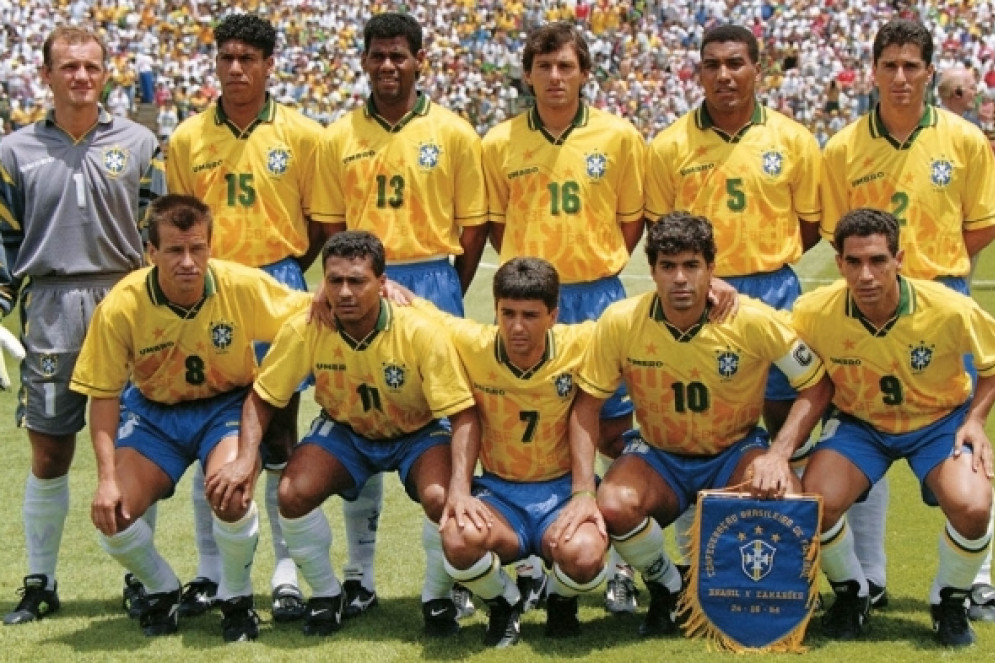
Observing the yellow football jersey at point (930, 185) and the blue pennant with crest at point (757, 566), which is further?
the yellow football jersey at point (930, 185)

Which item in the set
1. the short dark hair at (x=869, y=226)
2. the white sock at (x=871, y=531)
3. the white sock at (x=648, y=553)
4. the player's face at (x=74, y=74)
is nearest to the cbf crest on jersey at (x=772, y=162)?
the short dark hair at (x=869, y=226)

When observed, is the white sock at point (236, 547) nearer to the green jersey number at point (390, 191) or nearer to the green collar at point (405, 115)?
the green jersey number at point (390, 191)

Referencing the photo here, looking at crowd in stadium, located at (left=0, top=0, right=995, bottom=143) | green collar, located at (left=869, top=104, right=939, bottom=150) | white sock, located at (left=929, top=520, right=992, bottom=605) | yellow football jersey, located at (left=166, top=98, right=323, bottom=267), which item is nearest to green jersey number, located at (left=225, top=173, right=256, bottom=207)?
yellow football jersey, located at (left=166, top=98, right=323, bottom=267)

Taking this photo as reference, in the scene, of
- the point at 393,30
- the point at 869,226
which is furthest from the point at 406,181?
the point at 869,226

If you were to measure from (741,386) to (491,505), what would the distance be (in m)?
1.09

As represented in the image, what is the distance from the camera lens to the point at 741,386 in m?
5.40

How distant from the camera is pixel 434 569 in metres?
5.37

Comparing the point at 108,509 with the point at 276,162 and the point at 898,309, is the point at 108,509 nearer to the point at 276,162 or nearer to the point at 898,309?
the point at 276,162

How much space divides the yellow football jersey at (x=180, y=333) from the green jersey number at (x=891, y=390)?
7.74 feet

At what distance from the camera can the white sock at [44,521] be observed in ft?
19.4

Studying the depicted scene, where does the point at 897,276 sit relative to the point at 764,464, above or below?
above

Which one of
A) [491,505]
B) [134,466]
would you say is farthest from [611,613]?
[134,466]

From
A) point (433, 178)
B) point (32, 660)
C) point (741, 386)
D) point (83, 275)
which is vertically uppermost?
point (433, 178)

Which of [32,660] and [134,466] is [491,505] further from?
[32,660]
